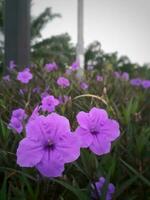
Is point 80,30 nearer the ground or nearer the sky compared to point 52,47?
nearer the sky

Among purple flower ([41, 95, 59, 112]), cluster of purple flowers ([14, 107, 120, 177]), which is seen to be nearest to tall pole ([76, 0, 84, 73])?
purple flower ([41, 95, 59, 112])

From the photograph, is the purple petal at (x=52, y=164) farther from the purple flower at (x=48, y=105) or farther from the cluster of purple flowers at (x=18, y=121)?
the purple flower at (x=48, y=105)

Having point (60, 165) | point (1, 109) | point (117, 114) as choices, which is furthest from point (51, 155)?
point (1, 109)

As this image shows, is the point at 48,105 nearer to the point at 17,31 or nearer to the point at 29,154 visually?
the point at 29,154

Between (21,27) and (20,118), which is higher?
(21,27)

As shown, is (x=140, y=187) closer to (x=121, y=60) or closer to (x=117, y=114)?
(x=117, y=114)

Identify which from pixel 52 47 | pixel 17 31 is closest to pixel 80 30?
pixel 52 47
